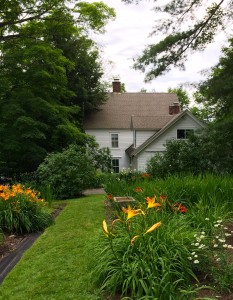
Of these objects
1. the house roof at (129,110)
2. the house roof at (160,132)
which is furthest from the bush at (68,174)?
the house roof at (129,110)

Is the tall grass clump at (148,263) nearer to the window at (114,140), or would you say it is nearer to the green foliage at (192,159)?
the green foliage at (192,159)

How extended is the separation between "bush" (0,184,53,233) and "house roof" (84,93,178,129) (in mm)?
22604

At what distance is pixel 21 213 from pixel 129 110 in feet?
94.9

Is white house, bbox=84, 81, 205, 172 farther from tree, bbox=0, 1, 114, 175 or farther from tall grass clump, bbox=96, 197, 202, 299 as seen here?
tall grass clump, bbox=96, 197, 202, 299

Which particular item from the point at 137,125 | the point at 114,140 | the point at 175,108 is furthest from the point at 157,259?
the point at 175,108

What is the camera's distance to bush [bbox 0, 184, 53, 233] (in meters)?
7.24

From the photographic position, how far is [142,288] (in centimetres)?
336

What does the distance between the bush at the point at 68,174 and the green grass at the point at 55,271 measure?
892 cm

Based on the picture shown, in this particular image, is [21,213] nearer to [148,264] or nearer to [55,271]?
[55,271]

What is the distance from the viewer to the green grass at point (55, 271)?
392 cm

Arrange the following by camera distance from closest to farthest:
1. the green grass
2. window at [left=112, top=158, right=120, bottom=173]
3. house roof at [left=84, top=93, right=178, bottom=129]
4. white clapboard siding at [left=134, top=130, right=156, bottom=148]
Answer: the green grass
white clapboard siding at [left=134, top=130, right=156, bottom=148]
window at [left=112, top=158, right=120, bottom=173]
house roof at [left=84, top=93, right=178, bottom=129]

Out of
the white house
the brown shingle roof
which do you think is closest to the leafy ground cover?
the white house

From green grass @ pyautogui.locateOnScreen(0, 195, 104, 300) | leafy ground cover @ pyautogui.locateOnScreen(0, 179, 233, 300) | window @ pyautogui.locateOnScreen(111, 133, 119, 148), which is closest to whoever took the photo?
leafy ground cover @ pyautogui.locateOnScreen(0, 179, 233, 300)

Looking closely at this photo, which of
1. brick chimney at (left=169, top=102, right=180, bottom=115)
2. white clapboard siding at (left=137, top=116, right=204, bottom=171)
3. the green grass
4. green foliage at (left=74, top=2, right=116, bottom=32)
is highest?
green foliage at (left=74, top=2, right=116, bottom=32)
